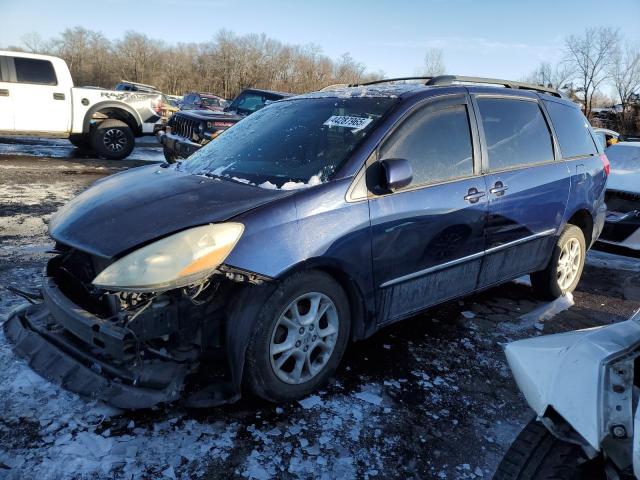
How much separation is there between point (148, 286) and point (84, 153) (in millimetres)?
11765

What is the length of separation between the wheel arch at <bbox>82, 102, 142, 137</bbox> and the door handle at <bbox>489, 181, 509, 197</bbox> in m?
10.0

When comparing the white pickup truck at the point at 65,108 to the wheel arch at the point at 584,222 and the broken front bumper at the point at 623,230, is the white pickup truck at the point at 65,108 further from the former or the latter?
the wheel arch at the point at 584,222

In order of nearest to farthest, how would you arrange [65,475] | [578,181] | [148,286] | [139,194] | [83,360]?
[65,475] → [148,286] → [83,360] → [139,194] → [578,181]

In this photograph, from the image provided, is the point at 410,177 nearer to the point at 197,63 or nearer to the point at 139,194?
the point at 139,194

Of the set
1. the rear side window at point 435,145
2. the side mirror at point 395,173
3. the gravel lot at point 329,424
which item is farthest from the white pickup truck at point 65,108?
the side mirror at point 395,173

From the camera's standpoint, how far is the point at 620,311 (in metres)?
4.46

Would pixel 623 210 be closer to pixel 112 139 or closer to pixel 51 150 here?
pixel 112 139

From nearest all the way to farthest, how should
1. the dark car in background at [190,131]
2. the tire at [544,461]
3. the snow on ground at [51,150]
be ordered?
the tire at [544,461] < the dark car in background at [190,131] < the snow on ground at [51,150]

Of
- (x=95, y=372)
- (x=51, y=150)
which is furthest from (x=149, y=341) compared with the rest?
(x=51, y=150)

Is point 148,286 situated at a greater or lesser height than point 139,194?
lesser

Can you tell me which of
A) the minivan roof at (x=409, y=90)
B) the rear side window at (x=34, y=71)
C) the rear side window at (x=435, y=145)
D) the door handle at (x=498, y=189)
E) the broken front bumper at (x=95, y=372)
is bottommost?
the broken front bumper at (x=95, y=372)

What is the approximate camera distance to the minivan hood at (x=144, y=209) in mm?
2352

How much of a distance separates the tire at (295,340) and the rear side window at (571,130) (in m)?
2.74

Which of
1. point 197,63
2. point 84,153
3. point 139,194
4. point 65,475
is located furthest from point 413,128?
point 197,63
